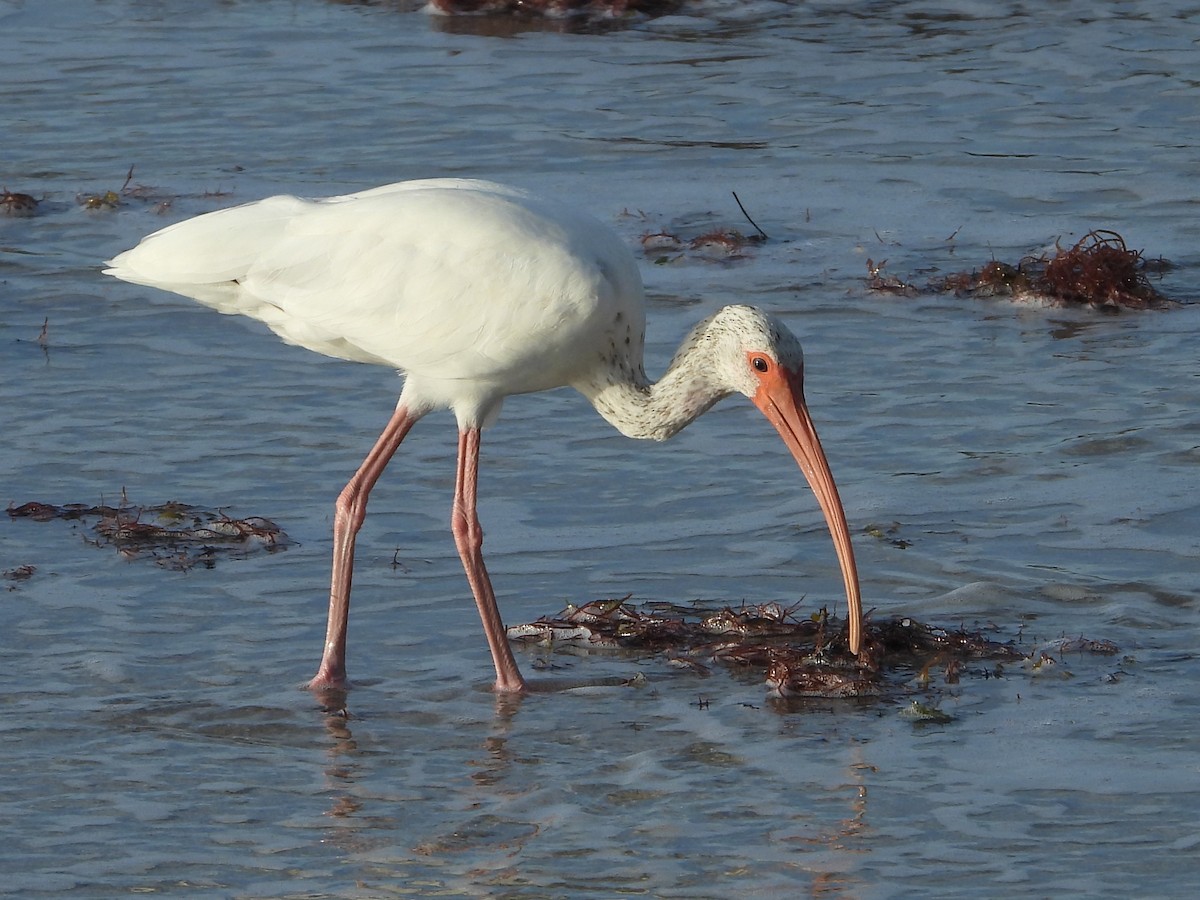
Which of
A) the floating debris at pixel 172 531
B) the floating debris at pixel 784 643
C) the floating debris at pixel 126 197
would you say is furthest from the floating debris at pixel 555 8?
the floating debris at pixel 784 643

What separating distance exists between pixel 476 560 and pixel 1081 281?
17.0ft

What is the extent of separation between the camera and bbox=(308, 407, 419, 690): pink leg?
6996 mm

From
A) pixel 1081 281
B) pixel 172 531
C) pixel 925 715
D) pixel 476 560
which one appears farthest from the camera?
pixel 1081 281

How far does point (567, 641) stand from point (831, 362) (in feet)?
11.5

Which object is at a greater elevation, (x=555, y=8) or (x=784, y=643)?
(x=555, y=8)

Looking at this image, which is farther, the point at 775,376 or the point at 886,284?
the point at 886,284

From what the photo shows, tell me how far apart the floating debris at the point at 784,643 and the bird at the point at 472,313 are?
Result: 0.43 feet

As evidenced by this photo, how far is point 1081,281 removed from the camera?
1126 cm

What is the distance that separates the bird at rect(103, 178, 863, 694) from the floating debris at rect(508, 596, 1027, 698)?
130 mm

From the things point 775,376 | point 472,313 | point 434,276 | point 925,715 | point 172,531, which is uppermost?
point 434,276

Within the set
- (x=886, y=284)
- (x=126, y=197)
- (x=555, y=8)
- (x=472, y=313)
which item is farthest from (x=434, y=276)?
(x=555, y=8)

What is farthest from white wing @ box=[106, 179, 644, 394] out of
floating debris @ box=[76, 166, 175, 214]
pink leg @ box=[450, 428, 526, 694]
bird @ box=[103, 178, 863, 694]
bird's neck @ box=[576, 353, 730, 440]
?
floating debris @ box=[76, 166, 175, 214]

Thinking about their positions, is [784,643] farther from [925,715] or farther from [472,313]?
[472,313]

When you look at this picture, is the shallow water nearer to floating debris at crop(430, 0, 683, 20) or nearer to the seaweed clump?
the seaweed clump
